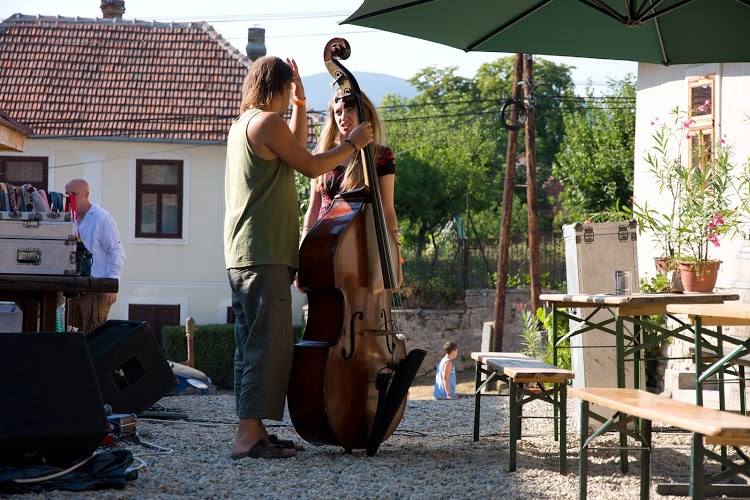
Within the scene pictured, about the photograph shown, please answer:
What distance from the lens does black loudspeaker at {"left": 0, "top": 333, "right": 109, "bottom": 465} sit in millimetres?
5012

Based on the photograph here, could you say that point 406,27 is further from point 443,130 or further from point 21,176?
point 443,130

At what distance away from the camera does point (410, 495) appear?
4.98 m

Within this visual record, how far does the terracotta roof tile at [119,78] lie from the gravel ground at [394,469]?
18.3 m

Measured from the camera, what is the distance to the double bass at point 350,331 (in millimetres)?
5707

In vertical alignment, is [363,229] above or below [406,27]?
below

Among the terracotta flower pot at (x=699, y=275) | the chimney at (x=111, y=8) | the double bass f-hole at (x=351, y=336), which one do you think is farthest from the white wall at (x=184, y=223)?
the double bass f-hole at (x=351, y=336)

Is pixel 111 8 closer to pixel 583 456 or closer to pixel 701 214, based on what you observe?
pixel 701 214

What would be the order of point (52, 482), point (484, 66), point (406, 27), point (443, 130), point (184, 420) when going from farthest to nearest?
point (484, 66) → point (443, 130) → point (184, 420) → point (406, 27) → point (52, 482)

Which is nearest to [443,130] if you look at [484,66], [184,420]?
[484,66]

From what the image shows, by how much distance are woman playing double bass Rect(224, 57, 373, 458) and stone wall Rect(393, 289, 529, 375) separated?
18.9 meters

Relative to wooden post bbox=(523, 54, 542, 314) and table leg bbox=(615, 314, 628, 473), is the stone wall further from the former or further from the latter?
table leg bbox=(615, 314, 628, 473)

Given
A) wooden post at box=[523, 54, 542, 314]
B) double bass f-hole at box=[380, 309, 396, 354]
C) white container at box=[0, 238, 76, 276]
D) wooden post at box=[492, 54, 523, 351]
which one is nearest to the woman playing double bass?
Result: double bass f-hole at box=[380, 309, 396, 354]

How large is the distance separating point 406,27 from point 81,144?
1970cm

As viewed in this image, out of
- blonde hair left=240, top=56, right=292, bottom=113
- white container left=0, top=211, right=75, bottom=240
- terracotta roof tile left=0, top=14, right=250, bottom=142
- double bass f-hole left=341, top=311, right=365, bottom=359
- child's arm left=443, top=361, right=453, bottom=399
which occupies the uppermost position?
terracotta roof tile left=0, top=14, right=250, bottom=142
